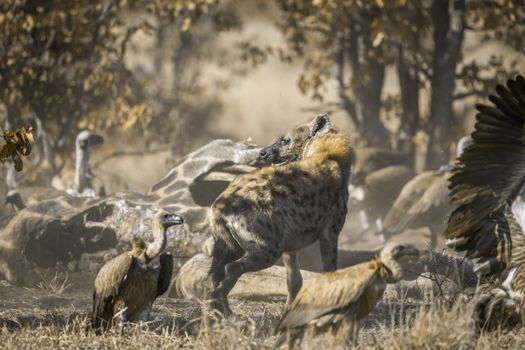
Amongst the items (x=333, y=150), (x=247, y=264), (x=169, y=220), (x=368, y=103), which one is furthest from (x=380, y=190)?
(x=169, y=220)

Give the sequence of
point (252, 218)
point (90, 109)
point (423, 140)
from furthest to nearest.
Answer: point (423, 140), point (90, 109), point (252, 218)

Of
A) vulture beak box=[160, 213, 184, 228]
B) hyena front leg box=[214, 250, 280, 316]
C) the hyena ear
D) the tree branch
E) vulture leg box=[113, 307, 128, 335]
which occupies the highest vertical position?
the tree branch

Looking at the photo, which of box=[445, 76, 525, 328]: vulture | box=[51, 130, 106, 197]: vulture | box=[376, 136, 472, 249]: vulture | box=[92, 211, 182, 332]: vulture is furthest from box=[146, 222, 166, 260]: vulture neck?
box=[376, 136, 472, 249]: vulture

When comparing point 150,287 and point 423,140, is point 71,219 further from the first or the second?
point 423,140

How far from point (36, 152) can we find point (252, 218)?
835 centimetres

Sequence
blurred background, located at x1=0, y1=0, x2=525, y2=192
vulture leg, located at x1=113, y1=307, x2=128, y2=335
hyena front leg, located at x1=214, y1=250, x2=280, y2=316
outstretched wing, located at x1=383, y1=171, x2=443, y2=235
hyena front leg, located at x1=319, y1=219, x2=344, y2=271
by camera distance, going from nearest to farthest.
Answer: vulture leg, located at x1=113, y1=307, x2=128, y2=335 → hyena front leg, located at x1=214, y1=250, x2=280, y2=316 → hyena front leg, located at x1=319, y1=219, x2=344, y2=271 → outstretched wing, located at x1=383, y1=171, x2=443, y2=235 → blurred background, located at x1=0, y1=0, x2=525, y2=192

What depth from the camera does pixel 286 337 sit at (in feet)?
20.2

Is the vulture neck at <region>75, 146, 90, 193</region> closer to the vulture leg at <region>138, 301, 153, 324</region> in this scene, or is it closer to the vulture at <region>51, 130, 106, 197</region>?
the vulture at <region>51, 130, 106, 197</region>

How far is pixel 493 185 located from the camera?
6930 millimetres

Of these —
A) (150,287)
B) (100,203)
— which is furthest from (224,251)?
(100,203)

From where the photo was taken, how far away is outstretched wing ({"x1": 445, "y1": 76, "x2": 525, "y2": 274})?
679cm

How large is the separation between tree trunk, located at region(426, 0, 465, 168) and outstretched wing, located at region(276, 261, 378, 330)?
9.93 meters

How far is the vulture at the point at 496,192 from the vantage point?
679 centimetres

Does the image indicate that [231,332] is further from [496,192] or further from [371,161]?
[371,161]
